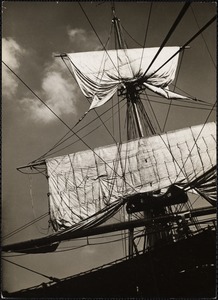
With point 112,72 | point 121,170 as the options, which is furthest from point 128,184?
Answer: point 112,72

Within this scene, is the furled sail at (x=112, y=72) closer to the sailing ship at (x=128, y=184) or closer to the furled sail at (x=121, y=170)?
the sailing ship at (x=128, y=184)

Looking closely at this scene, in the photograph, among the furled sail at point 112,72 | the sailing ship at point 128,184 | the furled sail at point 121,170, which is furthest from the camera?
the furled sail at point 112,72

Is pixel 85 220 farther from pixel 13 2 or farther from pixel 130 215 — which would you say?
pixel 13 2

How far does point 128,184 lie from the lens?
502 inches

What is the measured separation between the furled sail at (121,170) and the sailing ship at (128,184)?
43 millimetres

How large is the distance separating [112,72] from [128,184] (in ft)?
20.5

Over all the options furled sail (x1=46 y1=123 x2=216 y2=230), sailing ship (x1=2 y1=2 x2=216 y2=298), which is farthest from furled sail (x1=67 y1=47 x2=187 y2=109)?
furled sail (x1=46 y1=123 x2=216 y2=230)

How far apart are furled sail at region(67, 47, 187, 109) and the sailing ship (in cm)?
5

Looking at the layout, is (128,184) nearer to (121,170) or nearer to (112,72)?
(121,170)

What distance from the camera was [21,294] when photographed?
7.16 meters

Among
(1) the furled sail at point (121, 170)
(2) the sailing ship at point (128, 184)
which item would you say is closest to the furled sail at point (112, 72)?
(2) the sailing ship at point (128, 184)

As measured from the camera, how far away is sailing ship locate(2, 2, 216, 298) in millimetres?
6652

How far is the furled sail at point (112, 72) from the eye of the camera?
14.6 meters

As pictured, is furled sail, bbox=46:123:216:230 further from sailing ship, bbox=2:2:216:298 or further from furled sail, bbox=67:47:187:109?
furled sail, bbox=67:47:187:109
